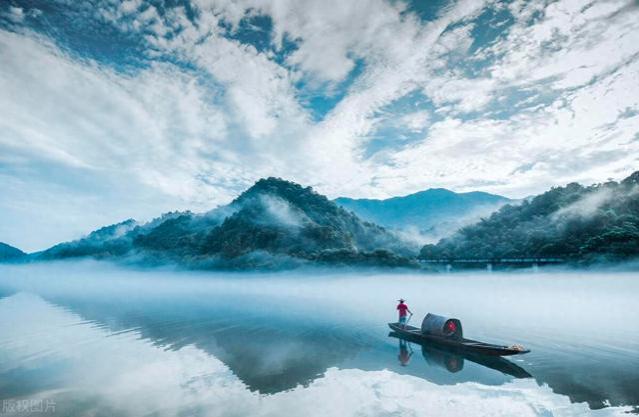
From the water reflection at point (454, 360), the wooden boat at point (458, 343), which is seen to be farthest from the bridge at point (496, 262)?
the water reflection at point (454, 360)

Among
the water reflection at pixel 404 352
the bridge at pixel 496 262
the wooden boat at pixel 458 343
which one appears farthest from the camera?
the bridge at pixel 496 262

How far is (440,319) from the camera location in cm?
2795

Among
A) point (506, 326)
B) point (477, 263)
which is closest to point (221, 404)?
point (506, 326)

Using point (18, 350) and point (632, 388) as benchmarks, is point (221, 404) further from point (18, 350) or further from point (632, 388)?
point (18, 350)

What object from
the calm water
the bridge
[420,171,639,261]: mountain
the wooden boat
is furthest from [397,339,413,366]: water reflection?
the bridge

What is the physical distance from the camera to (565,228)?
110 metres

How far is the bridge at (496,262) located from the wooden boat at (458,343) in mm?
97639

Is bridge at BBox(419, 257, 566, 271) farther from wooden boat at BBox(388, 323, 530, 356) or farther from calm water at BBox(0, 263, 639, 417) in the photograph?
wooden boat at BBox(388, 323, 530, 356)

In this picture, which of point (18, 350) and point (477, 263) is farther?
point (477, 263)

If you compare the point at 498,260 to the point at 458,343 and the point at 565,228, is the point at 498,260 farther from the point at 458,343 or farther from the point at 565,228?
the point at 458,343

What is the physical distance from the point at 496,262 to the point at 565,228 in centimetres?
2362

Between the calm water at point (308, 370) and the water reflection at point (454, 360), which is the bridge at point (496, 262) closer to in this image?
the calm water at point (308, 370)

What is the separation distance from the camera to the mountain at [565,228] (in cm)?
9881

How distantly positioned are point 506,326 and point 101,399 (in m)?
38.2
